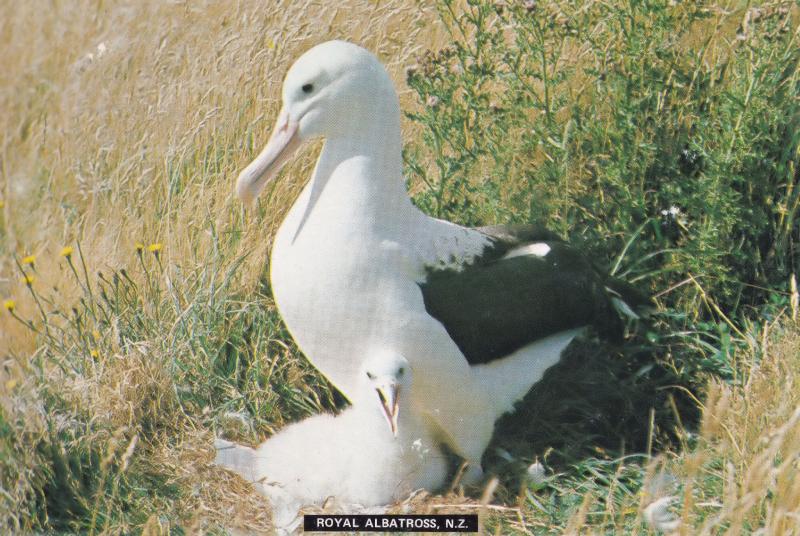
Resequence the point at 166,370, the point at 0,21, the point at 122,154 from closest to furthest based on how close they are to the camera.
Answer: the point at 166,370, the point at 122,154, the point at 0,21

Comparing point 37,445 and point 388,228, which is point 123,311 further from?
point 388,228

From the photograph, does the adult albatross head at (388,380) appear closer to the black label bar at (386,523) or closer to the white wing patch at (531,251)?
the black label bar at (386,523)

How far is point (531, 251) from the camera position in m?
4.14

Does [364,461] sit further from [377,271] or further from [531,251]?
[531,251]

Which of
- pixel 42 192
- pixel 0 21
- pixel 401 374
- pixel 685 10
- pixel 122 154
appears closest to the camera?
pixel 401 374

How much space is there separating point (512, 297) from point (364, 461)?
2.55 feet

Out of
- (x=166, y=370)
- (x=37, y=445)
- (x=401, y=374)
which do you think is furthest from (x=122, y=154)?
(x=401, y=374)

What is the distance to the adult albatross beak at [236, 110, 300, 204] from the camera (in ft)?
12.3

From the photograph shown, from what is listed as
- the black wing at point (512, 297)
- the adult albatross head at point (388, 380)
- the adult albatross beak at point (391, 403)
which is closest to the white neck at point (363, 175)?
the black wing at point (512, 297)

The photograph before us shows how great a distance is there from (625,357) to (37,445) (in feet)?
7.45

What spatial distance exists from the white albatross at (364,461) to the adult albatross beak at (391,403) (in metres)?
0.06

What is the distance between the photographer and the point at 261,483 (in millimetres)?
3920

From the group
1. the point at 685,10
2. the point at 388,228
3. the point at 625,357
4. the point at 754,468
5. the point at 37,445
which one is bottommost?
the point at 625,357

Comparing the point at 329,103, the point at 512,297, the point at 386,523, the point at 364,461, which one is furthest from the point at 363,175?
the point at 386,523
